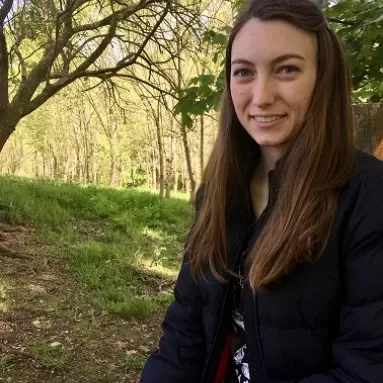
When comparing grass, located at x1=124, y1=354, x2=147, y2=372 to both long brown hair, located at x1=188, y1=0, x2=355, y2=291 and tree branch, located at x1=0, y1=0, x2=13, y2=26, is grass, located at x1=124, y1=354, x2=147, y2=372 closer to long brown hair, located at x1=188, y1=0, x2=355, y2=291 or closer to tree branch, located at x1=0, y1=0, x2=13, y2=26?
long brown hair, located at x1=188, y1=0, x2=355, y2=291

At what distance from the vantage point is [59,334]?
3.32m

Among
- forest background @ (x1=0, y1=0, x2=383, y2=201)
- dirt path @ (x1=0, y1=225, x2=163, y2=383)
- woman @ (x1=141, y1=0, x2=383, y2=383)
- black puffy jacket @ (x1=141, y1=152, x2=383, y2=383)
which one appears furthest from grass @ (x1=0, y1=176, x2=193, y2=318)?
black puffy jacket @ (x1=141, y1=152, x2=383, y2=383)

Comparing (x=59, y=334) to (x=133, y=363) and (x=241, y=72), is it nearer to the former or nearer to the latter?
(x=133, y=363)

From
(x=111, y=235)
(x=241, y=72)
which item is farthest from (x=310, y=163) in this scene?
(x=111, y=235)

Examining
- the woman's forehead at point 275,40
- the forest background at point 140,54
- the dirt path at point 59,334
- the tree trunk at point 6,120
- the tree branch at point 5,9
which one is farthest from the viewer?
the tree trunk at point 6,120

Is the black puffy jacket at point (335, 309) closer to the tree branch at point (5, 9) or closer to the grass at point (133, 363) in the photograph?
the grass at point (133, 363)

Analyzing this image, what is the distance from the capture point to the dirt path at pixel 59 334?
9.42 ft

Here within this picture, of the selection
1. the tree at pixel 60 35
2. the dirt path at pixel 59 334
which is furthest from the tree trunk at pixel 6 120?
the dirt path at pixel 59 334

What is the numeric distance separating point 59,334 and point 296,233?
8.88ft

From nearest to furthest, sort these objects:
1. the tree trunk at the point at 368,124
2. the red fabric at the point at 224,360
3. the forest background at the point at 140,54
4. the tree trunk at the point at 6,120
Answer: the red fabric at the point at 224,360 < the tree trunk at the point at 368,124 < the forest background at the point at 140,54 < the tree trunk at the point at 6,120

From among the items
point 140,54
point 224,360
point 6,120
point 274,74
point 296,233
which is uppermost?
point 140,54

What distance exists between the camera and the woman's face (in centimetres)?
104

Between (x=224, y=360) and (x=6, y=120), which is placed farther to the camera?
(x=6, y=120)

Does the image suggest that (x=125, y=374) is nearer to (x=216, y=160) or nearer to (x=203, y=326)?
(x=203, y=326)
